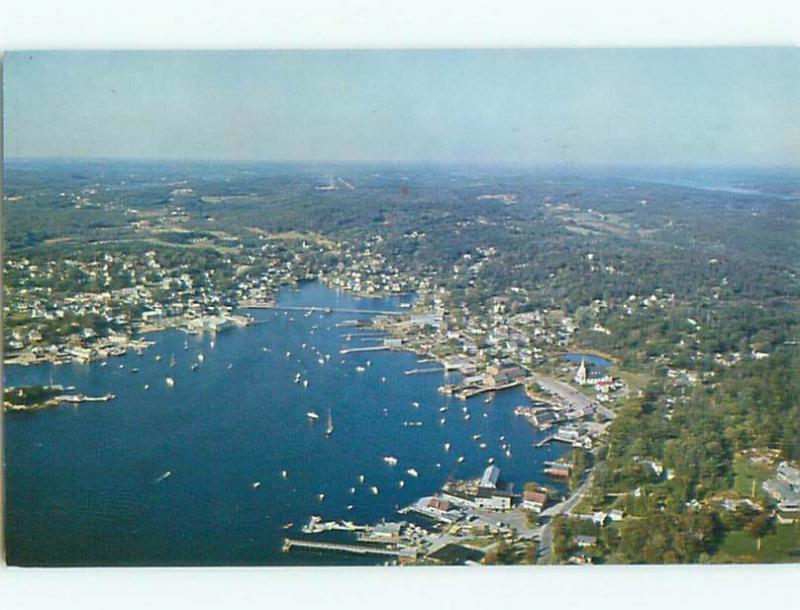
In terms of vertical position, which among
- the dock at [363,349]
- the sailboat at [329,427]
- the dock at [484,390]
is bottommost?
the sailboat at [329,427]

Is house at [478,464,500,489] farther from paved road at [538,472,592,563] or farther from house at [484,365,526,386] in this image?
house at [484,365,526,386]

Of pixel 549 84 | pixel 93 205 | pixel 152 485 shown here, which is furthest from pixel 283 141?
pixel 152 485

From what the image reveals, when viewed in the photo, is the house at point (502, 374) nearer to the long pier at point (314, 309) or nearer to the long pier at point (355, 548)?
the long pier at point (314, 309)

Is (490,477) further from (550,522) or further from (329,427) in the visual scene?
(329,427)

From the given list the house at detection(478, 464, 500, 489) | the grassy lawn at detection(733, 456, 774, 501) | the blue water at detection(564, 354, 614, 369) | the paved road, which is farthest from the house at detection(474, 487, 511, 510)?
the grassy lawn at detection(733, 456, 774, 501)

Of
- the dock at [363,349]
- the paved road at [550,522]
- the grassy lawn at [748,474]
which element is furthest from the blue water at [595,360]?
the dock at [363,349]

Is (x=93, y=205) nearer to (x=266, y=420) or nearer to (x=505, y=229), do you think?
(x=266, y=420)
